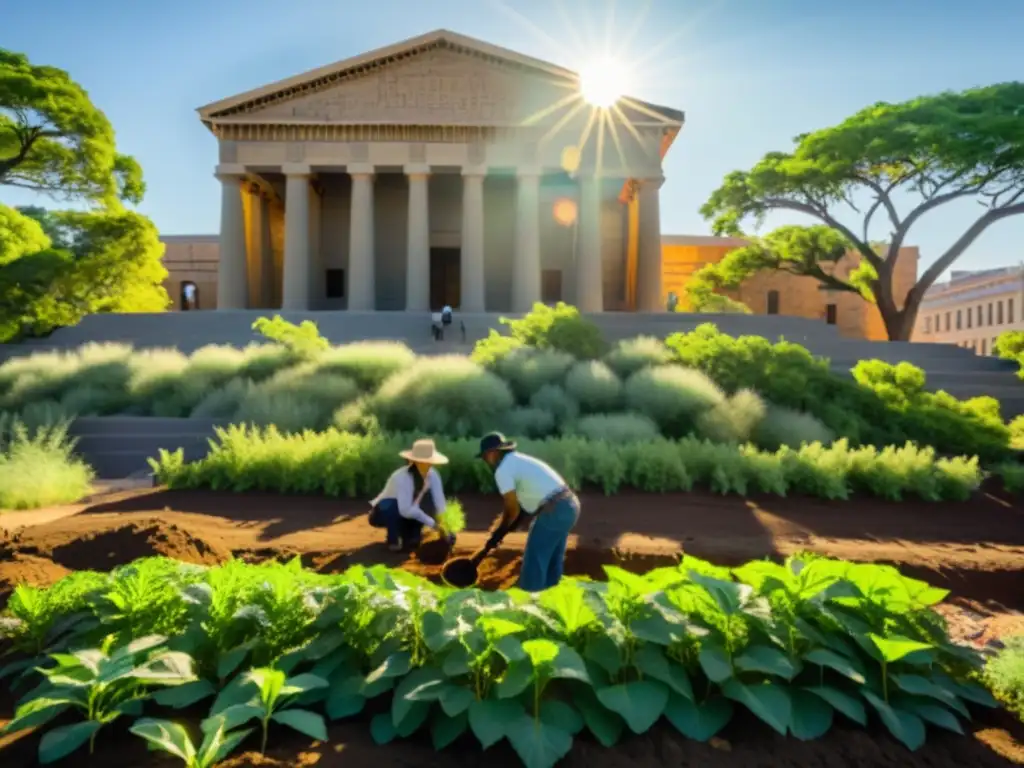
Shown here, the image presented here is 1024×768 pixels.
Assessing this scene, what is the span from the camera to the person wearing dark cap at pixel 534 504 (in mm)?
5434

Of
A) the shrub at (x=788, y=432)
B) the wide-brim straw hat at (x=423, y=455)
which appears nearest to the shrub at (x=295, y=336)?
the shrub at (x=788, y=432)

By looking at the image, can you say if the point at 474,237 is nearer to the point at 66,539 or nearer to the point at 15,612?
the point at 66,539

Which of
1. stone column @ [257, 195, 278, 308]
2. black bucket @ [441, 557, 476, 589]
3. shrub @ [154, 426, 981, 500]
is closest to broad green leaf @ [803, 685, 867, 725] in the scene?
black bucket @ [441, 557, 476, 589]

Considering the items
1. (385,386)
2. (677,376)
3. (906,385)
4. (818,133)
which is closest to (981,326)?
(818,133)

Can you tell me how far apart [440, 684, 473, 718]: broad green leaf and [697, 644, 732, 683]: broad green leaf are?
1.00 metres

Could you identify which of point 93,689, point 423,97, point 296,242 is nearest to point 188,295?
point 296,242

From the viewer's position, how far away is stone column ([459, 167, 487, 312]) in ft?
109

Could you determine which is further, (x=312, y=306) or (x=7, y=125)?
(x=312, y=306)

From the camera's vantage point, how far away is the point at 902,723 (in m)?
2.99

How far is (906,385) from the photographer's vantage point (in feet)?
49.2

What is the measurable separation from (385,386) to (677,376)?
5.78 m

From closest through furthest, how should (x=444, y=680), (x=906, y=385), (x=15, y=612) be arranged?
(x=444, y=680)
(x=15, y=612)
(x=906, y=385)

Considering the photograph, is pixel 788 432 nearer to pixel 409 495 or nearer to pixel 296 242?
pixel 409 495

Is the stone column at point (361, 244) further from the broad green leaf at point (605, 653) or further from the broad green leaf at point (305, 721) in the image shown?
the broad green leaf at point (305, 721)
